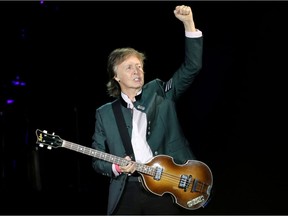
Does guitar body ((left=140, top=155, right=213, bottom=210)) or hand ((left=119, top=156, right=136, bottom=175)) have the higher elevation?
hand ((left=119, top=156, right=136, bottom=175))

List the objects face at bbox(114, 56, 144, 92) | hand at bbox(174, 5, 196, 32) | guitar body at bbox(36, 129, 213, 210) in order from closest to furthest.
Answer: hand at bbox(174, 5, 196, 32), guitar body at bbox(36, 129, 213, 210), face at bbox(114, 56, 144, 92)

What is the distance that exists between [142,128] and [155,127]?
0.09 meters

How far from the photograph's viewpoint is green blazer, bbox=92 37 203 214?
97.7 inches

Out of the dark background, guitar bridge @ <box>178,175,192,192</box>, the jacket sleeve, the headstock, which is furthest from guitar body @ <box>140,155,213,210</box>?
the dark background

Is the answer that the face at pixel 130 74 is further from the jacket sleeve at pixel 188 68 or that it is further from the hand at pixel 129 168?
the hand at pixel 129 168

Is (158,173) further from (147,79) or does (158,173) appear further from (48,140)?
(147,79)

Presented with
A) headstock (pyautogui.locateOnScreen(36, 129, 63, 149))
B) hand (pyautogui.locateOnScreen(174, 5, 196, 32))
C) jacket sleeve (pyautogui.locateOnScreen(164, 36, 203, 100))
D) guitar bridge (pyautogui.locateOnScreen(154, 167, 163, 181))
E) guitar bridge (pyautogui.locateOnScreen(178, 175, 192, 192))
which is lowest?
guitar bridge (pyautogui.locateOnScreen(178, 175, 192, 192))

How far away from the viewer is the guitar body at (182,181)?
2.45 metres

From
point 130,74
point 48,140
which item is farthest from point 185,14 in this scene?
point 48,140

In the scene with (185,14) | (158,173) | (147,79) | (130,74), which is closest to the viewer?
(185,14)

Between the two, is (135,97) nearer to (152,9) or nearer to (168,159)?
(168,159)

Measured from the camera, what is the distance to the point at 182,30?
5801 millimetres

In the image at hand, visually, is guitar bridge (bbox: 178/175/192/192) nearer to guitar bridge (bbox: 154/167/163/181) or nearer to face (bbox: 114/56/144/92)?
guitar bridge (bbox: 154/167/163/181)

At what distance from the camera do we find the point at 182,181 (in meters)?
2.49
